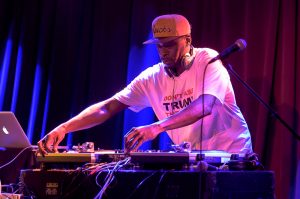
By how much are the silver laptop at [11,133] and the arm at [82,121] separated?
0.33 meters

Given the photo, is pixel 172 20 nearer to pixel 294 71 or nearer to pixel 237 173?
pixel 294 71

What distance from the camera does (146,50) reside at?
377 centimetres

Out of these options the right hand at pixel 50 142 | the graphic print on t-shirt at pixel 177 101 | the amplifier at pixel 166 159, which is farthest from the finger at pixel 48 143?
the graphic print on t-shirt at pixel 177 101

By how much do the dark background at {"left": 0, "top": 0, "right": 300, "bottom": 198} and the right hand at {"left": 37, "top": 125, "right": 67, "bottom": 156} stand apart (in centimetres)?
130

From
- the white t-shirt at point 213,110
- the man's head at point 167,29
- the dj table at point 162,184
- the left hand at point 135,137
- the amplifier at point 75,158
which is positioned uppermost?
the man's head at point 167,29

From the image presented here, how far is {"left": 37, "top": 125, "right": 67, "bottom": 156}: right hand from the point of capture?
2.23 meters

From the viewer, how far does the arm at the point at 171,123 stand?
194cm

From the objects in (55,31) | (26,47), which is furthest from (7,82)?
(55,31)

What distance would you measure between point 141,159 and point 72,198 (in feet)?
1.07

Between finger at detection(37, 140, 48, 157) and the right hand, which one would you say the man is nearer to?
the right hand

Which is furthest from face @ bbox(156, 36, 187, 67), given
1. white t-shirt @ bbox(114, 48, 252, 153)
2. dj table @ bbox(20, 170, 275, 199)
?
dj table @ bbox(20, 170, 275, 199)

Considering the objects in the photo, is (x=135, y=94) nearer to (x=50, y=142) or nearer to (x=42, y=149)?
(x=50, y=142)

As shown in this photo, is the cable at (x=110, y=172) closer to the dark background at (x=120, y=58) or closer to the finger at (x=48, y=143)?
the finger at (x=48, y=143)

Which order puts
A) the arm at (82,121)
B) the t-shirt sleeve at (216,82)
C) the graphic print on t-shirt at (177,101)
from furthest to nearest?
the graphic print on t-shirt at (177,101) < the t-shirt sleeve at (216,82) < the arm at (82,121)
